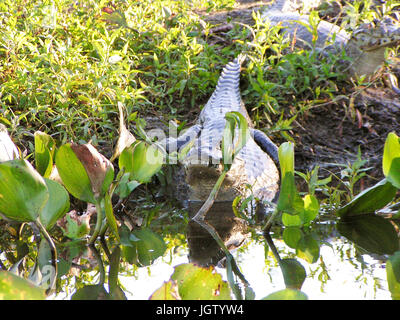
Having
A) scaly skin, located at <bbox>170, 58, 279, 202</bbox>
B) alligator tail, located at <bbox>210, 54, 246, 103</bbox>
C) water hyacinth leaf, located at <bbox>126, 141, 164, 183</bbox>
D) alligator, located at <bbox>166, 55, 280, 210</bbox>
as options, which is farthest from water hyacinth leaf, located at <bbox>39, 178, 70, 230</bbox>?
alligator tail, located at <bbox>210, 54, 246, 103</bbox>

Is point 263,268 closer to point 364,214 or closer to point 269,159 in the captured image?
point 364,214

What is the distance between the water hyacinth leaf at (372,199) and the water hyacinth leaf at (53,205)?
3.88ft

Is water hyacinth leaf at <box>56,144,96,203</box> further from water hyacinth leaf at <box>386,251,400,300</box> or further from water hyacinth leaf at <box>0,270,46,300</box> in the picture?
water hyacinth leaf at <box>386,251,400,300</box>

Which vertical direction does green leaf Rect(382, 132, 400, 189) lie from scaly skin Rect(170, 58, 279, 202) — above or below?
above

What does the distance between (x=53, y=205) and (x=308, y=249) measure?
0.93 m

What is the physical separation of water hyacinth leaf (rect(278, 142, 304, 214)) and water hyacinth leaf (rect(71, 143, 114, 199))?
2.00 feet

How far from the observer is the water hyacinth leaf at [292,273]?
1641 millimetres

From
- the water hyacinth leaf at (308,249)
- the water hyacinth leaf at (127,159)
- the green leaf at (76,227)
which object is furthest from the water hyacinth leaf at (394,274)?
the green leaf at (76,227)

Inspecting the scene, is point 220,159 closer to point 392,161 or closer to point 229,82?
point 392,161

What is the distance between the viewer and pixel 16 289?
135cm

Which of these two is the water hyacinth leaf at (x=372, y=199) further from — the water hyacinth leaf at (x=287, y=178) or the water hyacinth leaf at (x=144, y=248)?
the water hyacinth leaf at (x=144, y=248)

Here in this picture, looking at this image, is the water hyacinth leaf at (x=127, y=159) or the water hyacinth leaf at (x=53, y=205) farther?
the water hyacinth leaf at (x=127, y=159)

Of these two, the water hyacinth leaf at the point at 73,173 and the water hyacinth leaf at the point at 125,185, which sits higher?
the water hyacinth leaf at the point at 73,173

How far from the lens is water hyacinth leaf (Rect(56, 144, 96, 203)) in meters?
1.86
